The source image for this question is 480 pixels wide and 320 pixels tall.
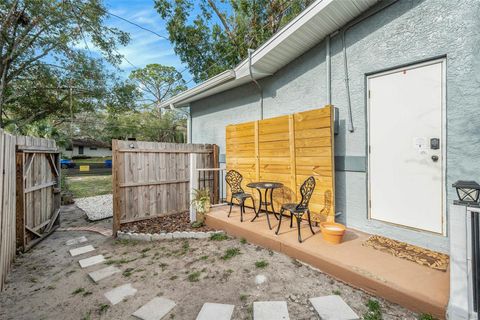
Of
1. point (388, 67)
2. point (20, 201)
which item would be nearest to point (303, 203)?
point (388, 67)

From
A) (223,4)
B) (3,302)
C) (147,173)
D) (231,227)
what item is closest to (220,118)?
(147,173)

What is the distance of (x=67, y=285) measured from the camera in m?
2.78

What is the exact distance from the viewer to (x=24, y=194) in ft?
12.3

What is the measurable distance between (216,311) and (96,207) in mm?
6647

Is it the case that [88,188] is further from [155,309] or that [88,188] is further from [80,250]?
[155,309]

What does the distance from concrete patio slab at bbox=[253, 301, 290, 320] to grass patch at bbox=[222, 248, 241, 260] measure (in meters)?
1.08

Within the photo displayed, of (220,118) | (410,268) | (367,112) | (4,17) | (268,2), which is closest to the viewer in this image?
(410,268)

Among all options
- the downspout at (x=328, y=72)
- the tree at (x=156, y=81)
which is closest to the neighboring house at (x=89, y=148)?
the tree at (x=156, y=81)

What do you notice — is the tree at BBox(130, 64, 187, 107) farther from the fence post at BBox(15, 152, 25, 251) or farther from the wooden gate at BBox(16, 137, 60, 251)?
the fence post at BBox(15, 152, 25, 251)

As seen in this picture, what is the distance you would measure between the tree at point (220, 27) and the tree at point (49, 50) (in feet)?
12.2

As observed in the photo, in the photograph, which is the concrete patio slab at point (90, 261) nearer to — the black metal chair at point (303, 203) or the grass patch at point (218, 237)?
the grass patch at point (218, 237)

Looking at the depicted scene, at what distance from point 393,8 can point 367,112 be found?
1.50 meters

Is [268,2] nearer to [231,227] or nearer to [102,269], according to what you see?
[231,227]

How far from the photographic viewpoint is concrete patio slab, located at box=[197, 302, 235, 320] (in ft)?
6.73
